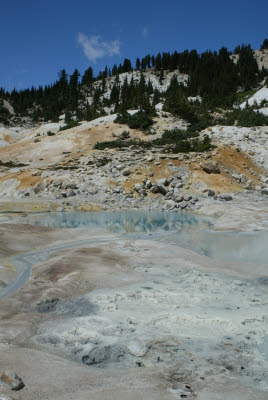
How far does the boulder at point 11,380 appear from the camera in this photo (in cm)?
399

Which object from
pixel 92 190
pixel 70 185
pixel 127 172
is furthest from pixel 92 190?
pixel 127 172

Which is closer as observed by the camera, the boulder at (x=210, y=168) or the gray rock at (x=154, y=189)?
the gray rock at (x=154, y=189)

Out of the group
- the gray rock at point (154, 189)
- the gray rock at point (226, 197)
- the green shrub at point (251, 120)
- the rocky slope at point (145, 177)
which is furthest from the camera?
the green shrub at point (251, 120)

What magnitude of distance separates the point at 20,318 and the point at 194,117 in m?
51.2

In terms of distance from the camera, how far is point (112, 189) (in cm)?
2819

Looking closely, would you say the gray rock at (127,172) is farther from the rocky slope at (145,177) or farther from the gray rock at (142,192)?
the gray rock at (142,192)

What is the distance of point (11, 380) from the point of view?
4.04 metres

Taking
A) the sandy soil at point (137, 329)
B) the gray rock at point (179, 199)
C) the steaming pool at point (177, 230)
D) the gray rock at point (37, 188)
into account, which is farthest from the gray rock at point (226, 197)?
the gray rock at point (37, 188)

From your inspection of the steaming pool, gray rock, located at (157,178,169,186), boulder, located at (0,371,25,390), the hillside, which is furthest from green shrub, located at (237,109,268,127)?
boulder, located at (0,371,25,390)

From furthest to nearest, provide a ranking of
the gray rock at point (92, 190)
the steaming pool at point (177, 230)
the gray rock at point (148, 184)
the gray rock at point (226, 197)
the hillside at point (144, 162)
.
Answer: the gray rock at point (92, 190), the gray rock at point (148, 184), the hillside at point (144, 162), the gray rock at point (226, 197), the steaming pool at point (177, 230)

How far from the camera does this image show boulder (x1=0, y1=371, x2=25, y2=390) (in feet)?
13.1

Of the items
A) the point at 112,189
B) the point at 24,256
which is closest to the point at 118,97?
the point at 112,189

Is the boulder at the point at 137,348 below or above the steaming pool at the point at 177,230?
below

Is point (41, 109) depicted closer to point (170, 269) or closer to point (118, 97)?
point (118, 97)
